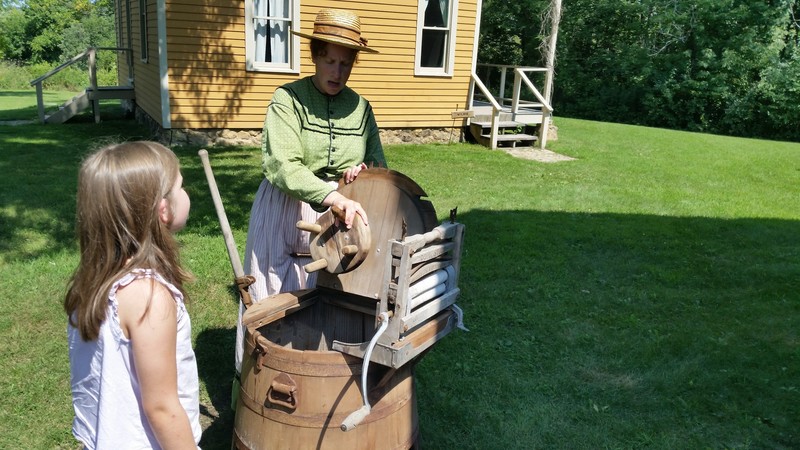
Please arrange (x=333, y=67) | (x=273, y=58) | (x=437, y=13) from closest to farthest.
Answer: (x=333, y=67)
(x=273, y=58)
(x=437, y=13)

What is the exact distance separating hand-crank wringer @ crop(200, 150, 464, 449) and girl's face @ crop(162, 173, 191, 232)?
656mm

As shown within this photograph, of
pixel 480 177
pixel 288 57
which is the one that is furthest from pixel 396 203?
pixel 288 57

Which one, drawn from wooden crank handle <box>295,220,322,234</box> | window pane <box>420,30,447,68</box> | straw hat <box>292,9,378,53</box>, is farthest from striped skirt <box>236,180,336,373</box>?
window pane <box>420,30,447,68</box>

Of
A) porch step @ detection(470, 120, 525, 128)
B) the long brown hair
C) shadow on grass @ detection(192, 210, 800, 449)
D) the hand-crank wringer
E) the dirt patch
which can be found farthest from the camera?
porch step @ detection(470, 120, 525, 128)

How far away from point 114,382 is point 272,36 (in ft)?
30.4

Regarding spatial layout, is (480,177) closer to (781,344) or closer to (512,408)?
(781,344)

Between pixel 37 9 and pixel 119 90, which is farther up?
pixel 37 9

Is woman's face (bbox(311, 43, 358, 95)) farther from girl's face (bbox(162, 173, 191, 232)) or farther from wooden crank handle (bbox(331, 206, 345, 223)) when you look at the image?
girl's face (bbox(162, 173, 191, 232))

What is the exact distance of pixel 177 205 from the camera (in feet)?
5.08

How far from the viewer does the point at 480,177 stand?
28.5 ft

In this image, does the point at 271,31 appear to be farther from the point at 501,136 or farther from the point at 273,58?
the point at 501,136

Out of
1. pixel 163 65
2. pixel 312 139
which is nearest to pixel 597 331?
pixel 312 139

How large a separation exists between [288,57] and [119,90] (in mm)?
5063

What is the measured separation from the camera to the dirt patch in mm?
10461
